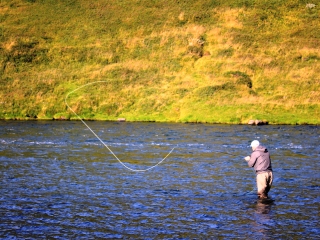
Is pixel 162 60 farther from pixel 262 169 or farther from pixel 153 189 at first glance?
pixel 262 169

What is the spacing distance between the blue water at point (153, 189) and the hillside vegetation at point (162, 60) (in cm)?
1518

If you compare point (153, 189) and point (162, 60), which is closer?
point (153, 189)

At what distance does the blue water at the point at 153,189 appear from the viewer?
13.0m

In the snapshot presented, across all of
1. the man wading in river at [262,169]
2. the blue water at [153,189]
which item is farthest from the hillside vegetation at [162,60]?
the man wading in river at [262,169]

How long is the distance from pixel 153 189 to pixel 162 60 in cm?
4379

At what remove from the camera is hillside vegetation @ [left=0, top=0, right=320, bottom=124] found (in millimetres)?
49906

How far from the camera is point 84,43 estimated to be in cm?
6612

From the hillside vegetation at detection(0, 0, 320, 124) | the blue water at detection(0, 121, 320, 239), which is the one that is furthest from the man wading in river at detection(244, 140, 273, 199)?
the hillside vegetation at detection(0, 0, 320, 124)

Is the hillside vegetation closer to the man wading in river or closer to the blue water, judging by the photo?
the blue water

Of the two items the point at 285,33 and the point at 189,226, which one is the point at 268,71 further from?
the point at 189,226

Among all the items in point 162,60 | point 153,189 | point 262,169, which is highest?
point 162,60

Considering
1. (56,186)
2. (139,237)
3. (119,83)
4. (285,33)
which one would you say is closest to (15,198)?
(56,186)

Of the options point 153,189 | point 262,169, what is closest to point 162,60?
point 153,189

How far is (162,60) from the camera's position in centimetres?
6094
